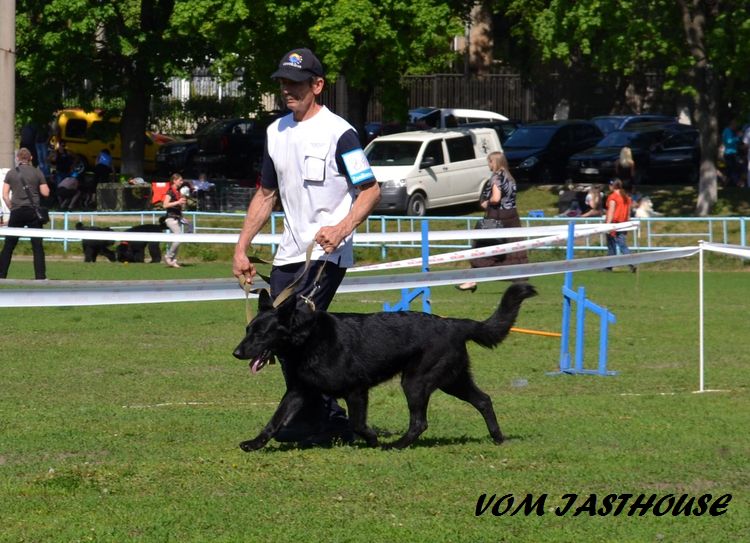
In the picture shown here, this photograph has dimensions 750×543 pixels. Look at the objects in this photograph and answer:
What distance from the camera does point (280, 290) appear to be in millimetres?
7145

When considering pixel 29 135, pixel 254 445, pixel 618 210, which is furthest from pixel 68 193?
pixel 254 445

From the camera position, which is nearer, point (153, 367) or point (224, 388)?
point (224, 388)

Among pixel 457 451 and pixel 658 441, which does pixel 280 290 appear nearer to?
pixel 457 451

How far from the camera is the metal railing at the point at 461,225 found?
2534cm

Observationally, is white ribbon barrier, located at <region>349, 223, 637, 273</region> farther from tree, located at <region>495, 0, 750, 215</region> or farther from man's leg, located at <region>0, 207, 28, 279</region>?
tree, located at <region>495, 0, 750, 215</region>

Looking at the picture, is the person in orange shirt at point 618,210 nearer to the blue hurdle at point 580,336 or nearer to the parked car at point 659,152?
the blue hurdle at point 580,336

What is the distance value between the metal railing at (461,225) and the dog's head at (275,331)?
17.9 metres

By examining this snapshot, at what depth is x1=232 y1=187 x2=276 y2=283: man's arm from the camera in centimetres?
709

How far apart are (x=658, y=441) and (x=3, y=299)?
3898 mm

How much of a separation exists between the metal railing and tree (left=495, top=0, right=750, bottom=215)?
12.5ft

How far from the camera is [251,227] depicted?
7270 mm

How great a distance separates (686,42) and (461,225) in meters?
6.55

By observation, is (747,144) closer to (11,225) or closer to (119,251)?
(119,251)

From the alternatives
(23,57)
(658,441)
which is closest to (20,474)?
(658,441)
